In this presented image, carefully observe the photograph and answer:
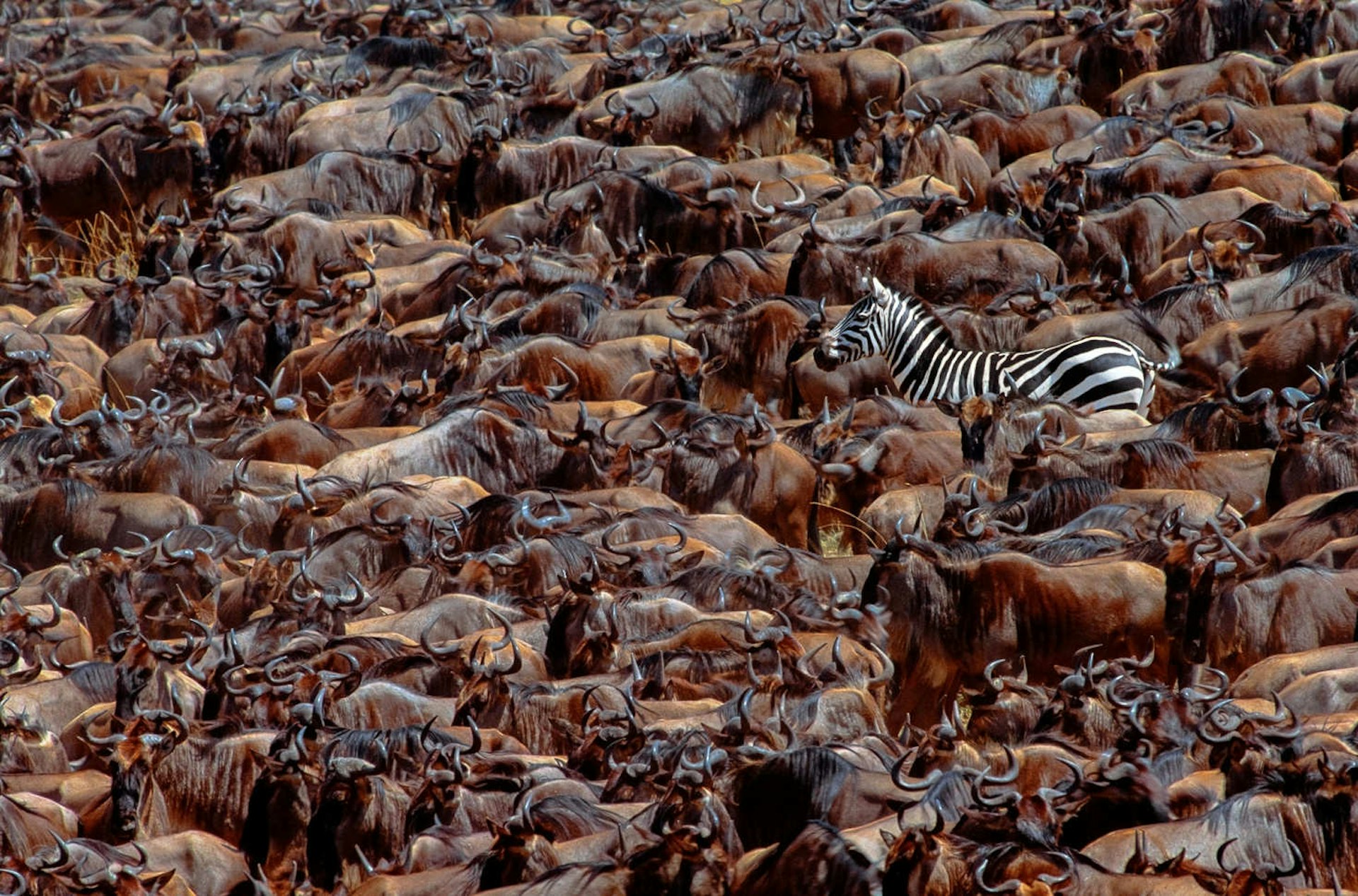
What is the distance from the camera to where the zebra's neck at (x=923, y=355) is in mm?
14773

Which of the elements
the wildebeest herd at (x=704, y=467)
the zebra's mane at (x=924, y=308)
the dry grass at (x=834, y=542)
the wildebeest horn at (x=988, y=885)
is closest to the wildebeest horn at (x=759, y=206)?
the wildebeest herd at (x=704, y=467)

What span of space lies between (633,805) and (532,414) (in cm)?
637

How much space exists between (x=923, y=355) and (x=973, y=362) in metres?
0.49

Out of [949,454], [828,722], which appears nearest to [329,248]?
[949,454]

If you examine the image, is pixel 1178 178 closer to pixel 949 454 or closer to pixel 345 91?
pixel 949 454

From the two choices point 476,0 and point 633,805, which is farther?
point 476,0

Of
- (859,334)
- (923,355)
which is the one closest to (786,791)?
(859,334)

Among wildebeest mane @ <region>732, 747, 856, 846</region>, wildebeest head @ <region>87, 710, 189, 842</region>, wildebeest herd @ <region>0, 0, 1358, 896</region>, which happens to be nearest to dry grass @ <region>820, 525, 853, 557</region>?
wildebeest herd @ <region>0, 0, 1358, 896</region>

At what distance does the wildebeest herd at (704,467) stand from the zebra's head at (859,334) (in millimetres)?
35

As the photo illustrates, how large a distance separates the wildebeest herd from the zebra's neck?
0.04m

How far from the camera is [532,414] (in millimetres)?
14281

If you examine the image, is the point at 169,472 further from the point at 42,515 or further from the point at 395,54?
the point at 395,54

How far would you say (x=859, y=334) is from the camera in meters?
15.0

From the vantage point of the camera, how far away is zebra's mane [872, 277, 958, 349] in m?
15.2
